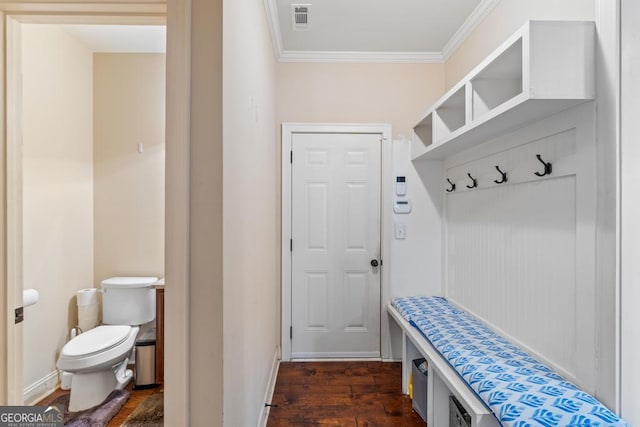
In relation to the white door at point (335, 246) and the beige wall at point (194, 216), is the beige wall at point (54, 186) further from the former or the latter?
the beige wall at point (194, 216)

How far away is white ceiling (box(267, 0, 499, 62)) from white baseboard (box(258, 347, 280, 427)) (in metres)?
2.63

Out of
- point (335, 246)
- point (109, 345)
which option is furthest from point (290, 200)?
point (109, 345)

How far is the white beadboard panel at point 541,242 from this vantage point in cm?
128

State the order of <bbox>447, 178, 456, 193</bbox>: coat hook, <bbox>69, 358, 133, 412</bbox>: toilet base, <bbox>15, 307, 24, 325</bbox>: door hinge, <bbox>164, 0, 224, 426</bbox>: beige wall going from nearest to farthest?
<bbox>164, 0, 224, 426</bbox>: beige wall
<bbox>15, 307, 24, 325</bbox>: door hinge
<bbox>69, 358, 133, 412</bbox>: toilet base
<bbox>447, 178, 456, 193</bbox>: coat hook

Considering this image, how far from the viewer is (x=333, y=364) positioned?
2.87 m

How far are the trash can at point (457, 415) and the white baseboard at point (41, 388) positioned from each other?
8.91ft

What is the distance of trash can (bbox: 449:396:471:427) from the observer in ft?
5.17

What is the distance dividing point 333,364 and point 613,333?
2.16 metres

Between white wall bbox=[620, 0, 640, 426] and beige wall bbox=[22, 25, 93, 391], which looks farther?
beige wall bbox=[22, 25, 93, 391]

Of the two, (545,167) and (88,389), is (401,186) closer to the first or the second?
(545,167)

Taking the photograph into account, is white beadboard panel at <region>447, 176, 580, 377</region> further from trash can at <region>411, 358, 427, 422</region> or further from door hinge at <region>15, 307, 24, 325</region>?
door hinge at <region>15, 307, 24, 325</region>

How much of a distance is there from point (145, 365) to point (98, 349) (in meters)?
0.42

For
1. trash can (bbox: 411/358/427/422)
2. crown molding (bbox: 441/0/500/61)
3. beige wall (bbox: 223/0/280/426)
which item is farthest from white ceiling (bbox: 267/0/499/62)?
trash can (bbox: 411/358/427/422)

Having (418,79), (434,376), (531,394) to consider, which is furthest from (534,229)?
(418,79)
